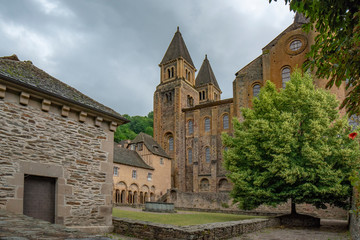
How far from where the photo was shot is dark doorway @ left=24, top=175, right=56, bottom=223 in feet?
27.2

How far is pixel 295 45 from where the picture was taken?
34969 mm

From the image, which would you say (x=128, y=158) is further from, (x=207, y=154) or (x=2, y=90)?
(x=2, y=90)

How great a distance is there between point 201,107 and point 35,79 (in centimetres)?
4134

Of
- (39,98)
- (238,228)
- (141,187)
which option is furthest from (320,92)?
(141,187)

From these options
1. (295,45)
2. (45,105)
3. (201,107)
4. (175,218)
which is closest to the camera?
(45,105)

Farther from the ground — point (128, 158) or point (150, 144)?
point (150, 144)

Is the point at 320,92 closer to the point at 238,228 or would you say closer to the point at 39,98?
the point at 238,228

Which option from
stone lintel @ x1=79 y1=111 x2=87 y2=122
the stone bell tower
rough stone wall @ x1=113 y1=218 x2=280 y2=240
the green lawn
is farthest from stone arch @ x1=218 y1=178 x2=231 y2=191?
stone lintel @ x1=79 y1=111 x2=87 y2=122

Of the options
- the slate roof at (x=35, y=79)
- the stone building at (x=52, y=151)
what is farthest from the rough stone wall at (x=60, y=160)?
the slate roof at (x=35, y=79)

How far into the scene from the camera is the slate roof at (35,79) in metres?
8.28

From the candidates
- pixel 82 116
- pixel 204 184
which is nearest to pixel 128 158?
pixel 204 184

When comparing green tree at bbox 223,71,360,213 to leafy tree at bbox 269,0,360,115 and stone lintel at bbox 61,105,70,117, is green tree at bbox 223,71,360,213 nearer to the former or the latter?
stone lintel at bbox 61,105,70,117

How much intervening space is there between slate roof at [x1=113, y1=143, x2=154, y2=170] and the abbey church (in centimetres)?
630

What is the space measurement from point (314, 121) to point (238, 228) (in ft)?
27.0
